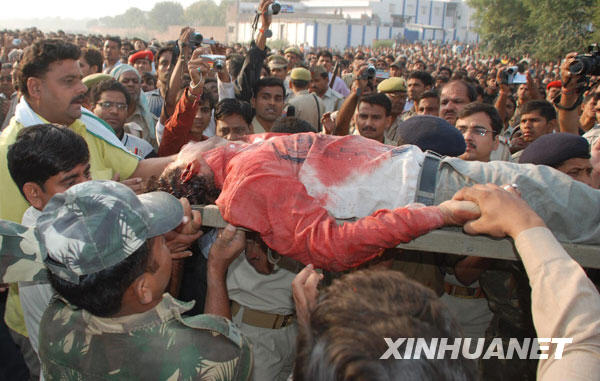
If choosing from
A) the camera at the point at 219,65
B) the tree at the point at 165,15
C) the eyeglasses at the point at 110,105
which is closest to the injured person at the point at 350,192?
the eyeglasses at the point at 110,105

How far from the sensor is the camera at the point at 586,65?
3.93m

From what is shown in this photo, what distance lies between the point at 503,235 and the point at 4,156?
2.30 metres

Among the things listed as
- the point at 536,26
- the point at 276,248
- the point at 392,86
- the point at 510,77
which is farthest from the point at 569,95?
the point at 536,26

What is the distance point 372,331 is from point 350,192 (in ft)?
3.62

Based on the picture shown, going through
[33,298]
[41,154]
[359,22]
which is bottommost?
[33,298]

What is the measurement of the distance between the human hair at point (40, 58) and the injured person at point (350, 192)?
108 centimetres

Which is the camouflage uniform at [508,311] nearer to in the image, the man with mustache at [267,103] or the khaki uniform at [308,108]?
the man with mustache at [267,103]

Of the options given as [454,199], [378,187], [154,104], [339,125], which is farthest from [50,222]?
[154,104]

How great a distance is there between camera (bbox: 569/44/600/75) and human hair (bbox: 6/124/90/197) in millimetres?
4011

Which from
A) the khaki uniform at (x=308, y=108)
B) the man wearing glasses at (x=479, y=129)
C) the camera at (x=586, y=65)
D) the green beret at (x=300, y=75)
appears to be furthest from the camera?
the green beret at (x=300, y=75)

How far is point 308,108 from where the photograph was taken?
5746 mm

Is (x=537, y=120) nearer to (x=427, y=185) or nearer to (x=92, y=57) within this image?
(x=427, y=185)

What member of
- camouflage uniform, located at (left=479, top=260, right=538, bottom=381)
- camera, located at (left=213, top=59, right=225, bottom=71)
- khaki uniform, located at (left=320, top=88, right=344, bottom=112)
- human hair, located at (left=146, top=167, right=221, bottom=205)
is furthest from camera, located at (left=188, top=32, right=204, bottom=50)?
camouflage uniform, located at (left=479, top=260, right=538, bottom=381)

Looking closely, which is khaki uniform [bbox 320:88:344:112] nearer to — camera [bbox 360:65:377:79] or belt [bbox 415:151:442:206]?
camera [bbox 360:65:377:79]
